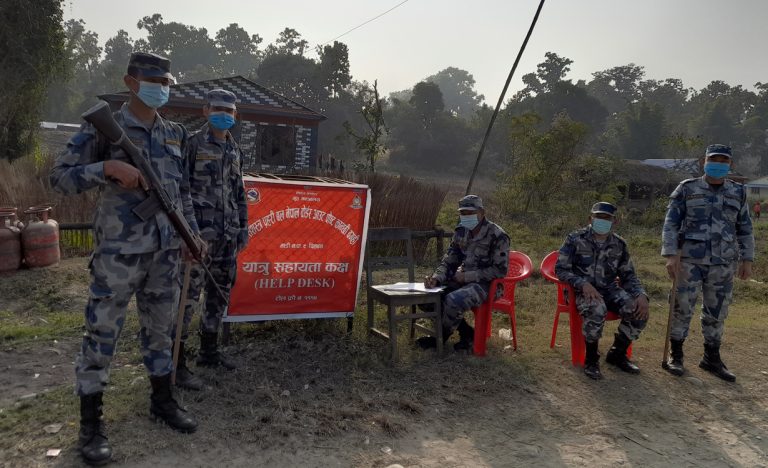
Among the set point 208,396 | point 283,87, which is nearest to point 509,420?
point 208,396

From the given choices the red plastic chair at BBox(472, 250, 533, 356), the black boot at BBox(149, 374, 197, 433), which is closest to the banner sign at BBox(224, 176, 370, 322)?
the red plastic chair at BBox(472, 250, 533, 356)

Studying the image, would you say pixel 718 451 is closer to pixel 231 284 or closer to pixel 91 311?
pixel 231 284

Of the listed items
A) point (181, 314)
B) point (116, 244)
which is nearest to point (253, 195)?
point (181, 314)

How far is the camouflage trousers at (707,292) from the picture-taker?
479 centimetres

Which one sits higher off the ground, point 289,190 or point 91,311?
point 289,190

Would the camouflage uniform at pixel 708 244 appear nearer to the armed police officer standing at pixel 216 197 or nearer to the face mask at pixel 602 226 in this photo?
the face mask at pixel 602 226

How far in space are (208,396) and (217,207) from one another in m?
1.25

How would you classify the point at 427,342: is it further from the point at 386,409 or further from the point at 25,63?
the point at 25,63

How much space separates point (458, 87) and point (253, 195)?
141193 mm

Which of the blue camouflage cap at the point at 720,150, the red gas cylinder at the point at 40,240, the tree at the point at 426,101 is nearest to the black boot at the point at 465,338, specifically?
the blue camouflage cap at the point at 720,150

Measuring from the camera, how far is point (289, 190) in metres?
4.62

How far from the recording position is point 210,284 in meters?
4.09

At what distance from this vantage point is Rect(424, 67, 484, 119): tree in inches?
5226

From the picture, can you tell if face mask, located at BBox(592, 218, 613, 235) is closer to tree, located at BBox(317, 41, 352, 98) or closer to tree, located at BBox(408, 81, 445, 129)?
tree, located at BBox(317, 41, 352, 98)
